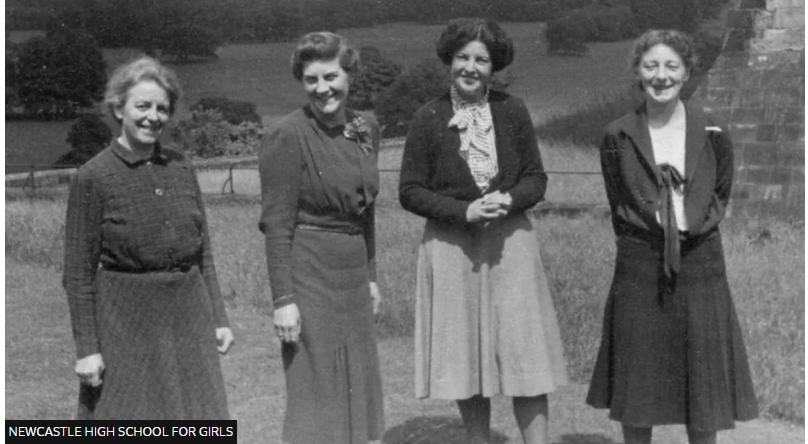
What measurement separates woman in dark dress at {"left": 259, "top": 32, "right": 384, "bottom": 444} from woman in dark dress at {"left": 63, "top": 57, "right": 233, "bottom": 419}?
269mm

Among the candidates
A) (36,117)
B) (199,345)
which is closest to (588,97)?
(36,117)

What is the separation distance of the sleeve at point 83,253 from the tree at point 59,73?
4.92 m

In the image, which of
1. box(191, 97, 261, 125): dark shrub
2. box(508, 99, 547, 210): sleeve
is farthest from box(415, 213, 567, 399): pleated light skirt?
box(191, 97, 261, 125): dark shrub

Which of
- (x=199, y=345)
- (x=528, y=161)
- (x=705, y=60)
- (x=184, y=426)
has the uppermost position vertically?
(x=705, y=60)

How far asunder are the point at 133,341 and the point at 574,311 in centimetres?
410

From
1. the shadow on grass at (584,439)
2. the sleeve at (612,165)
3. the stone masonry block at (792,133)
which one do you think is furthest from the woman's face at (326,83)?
the stone masonry block at (792,133)

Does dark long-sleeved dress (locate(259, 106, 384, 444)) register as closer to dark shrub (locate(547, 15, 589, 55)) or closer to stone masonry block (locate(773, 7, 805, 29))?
dark shrub (locate(547, 15, 589, 55))

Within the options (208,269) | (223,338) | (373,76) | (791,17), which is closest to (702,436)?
(223,338)

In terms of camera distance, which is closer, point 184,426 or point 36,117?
point 184,426

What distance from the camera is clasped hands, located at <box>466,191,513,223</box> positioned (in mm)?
3830

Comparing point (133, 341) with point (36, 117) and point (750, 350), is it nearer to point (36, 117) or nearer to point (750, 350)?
point (750, 350)

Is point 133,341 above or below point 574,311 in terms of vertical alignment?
above

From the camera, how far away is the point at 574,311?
7.09 m

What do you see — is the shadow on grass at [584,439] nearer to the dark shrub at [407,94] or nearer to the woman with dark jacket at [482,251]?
the woman with dark jacket at [482,251]
